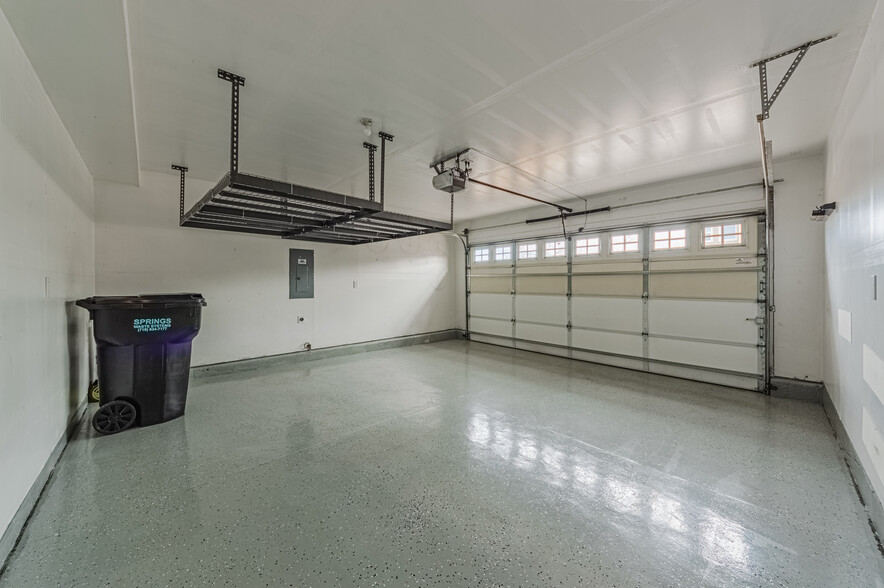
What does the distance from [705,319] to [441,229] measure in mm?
3693

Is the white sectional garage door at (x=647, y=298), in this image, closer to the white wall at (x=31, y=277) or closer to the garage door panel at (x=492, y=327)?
the garage door panel at (x=492, y=327)

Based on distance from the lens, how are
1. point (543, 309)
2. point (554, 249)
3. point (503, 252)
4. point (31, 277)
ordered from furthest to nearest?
1. point (503, 252)
2. point (543, 309)
3. point (554, 249)
4. point (31, 277)

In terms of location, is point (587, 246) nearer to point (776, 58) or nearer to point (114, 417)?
point (776, 58)

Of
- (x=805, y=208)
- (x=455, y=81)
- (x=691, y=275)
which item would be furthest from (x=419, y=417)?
(x=805, y=208)

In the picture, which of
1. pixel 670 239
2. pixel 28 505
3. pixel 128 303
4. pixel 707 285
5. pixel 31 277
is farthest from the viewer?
pixel 670 239

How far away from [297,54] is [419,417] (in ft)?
9.71

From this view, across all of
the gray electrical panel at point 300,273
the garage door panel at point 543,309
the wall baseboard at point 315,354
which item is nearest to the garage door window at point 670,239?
the garage door panel at point 543,309

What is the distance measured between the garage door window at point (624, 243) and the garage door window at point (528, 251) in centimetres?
146

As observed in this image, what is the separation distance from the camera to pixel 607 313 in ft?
17.9

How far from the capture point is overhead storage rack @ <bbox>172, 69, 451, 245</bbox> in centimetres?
243

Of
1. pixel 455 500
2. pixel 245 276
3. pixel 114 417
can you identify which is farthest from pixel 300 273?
pixel 455 500

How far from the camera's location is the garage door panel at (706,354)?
4.18 m

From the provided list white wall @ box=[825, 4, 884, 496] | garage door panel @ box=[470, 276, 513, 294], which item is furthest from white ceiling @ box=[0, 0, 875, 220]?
garage door panel @ box=[470, 276, 513, 294]

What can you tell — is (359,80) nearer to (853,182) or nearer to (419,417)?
(419,417)
